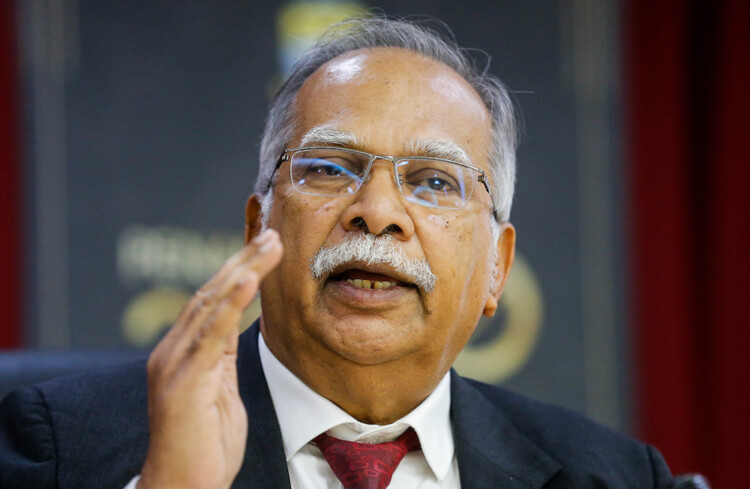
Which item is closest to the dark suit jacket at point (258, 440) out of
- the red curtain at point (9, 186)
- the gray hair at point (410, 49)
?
the gray hair at point (410, 49)

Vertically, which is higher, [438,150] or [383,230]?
[438,150]

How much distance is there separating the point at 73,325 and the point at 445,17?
82.3 inches

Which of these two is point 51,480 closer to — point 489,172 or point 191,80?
point 489,172

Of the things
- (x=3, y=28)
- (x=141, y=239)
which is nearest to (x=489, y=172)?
(x=141, y=239)

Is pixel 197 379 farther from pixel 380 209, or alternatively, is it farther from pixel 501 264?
pixel 501 264

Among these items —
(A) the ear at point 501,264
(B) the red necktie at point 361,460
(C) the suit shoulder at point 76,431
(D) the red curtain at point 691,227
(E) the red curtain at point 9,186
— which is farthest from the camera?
(D) the red curtain at point 691,227

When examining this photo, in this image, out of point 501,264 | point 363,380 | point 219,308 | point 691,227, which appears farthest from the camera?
point 691,227

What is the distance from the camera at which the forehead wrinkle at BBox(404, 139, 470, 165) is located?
1.89 meters

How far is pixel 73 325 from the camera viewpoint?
12.1 ft

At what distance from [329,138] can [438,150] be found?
231mm

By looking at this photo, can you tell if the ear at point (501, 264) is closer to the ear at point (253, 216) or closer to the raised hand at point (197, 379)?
the ear at point (253, 216)

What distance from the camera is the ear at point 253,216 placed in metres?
2.11

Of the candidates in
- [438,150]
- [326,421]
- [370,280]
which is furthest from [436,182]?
[326,421]

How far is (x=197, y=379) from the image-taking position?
4.33ft
